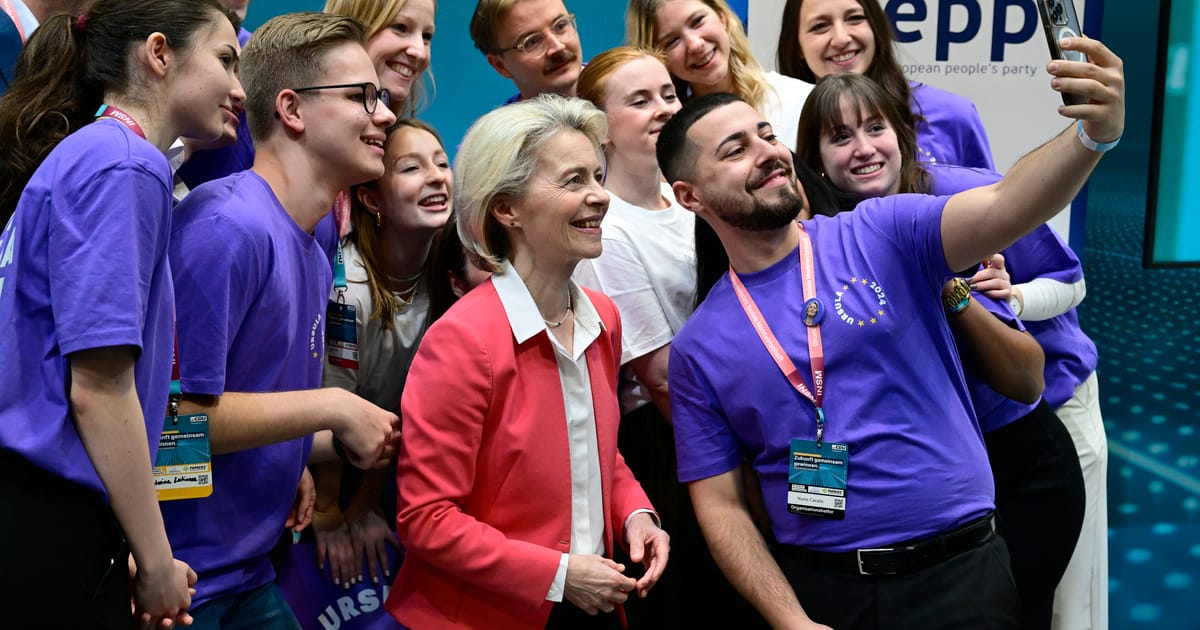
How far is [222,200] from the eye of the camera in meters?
2.14

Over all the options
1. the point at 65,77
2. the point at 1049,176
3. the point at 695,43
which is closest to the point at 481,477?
the point at 65,77

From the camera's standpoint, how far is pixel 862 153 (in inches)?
116

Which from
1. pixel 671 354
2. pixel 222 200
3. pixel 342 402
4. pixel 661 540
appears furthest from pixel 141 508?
pixel 671 354

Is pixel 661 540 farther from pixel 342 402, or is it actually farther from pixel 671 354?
pixel 342 402

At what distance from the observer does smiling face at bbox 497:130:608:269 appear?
7.60 feet

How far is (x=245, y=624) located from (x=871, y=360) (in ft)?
4.45

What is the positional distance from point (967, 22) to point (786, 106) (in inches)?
58.2

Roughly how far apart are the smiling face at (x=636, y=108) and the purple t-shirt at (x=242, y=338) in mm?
960

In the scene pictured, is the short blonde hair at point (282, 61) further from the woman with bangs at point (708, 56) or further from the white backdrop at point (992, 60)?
the white backdrop at point (992, 60)

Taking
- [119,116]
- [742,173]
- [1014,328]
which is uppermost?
[119,116]

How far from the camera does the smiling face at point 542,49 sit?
333cm

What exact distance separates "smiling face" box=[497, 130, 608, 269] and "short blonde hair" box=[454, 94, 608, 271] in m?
0.02

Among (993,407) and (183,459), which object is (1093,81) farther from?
(183,459)

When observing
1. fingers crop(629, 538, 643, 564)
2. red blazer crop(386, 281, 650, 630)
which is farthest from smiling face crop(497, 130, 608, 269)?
fingers crop(629, 538, 643, 564)
